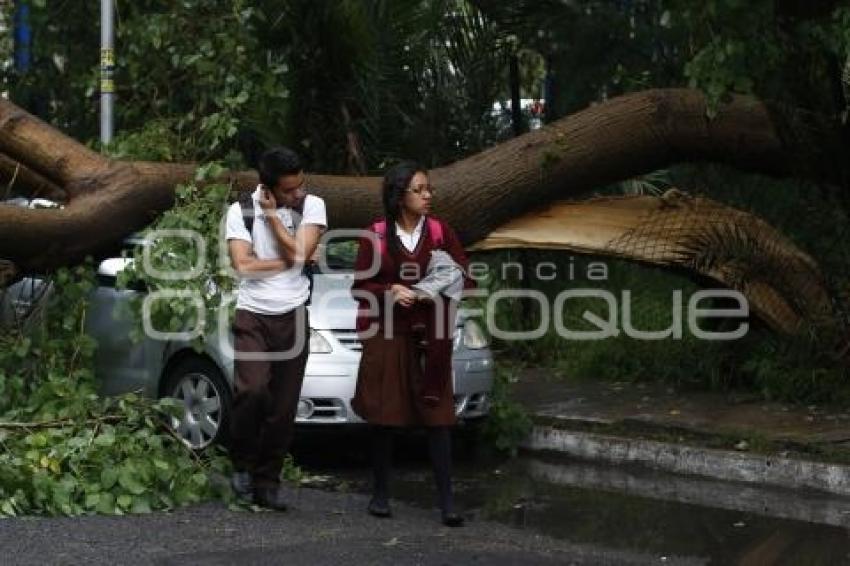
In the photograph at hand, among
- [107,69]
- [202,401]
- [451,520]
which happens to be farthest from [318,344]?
[107,69]

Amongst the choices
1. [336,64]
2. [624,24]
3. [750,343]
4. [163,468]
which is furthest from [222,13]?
[163,468]

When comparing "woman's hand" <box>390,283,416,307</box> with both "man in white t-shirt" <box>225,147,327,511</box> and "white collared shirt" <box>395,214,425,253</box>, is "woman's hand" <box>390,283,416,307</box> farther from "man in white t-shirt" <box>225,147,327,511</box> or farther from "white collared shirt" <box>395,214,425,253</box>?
"man in white t-shirt" <box>225,147,327,511</box>

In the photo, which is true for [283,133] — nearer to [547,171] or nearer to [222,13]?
[222,13]

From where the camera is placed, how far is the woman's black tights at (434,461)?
8.92 m

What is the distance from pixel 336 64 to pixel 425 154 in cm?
109

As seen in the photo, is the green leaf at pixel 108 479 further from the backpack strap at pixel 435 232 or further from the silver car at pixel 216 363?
the backpack strap at pixel 435 232

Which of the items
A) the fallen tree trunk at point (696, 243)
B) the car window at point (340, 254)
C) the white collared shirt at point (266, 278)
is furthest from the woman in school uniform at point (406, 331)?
the fallen tree trunk at point (696, 243)

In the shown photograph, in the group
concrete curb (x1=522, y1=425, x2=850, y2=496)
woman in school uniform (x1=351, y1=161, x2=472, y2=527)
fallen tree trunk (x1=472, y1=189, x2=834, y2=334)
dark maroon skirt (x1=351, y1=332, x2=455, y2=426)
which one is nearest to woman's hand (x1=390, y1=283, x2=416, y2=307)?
woman in school uniform (x1=351, y1=161, x2=472, y2=527)

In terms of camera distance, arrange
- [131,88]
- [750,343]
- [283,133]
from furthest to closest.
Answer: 1. [131,88]
2. [283,133]
3. [750,343]

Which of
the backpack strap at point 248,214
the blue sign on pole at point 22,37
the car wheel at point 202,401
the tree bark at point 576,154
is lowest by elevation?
the car wheel at point 202,401

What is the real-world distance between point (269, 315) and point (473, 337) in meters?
2.80

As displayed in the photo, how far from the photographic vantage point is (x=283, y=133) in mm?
14047

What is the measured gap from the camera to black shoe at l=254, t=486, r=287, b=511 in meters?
8.99

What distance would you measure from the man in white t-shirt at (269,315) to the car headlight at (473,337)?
2.56 metres
